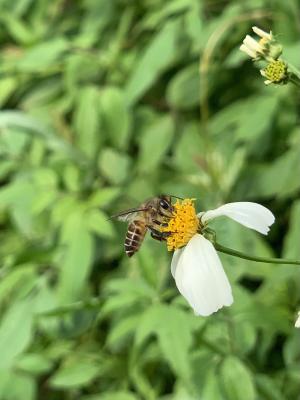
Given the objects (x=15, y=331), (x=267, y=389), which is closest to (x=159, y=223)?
(x=267, y=389)

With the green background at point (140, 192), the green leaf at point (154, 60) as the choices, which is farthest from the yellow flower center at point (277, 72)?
the green leaf at point (154, 60)

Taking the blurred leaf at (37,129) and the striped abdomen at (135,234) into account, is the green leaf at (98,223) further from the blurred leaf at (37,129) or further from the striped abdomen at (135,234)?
the striped abdomen at (135,234)

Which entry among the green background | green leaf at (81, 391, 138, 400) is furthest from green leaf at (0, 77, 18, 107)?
green leaf at (81, 391, 138, 400)

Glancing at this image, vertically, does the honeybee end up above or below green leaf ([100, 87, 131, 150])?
below

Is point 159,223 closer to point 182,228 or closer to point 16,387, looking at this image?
point 182,228

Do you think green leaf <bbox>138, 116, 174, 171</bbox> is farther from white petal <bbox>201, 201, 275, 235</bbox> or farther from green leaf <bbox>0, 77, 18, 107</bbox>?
white petal <bbox>201, 201, 275, 235</bbox>

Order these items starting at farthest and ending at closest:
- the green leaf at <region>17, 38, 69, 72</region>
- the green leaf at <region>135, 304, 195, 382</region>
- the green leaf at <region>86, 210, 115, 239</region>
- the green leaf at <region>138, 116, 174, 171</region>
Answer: the green leaf at <region>17, 38, 69, 72</region> < the green leaf at <region>138, 116, 174, 171</region> < the green leaf at <region>86, 210, 115, 239</region> < the green leaf at <region>135, 304, 195, 382</region>

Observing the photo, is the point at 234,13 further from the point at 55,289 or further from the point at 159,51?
the point at 55,289
